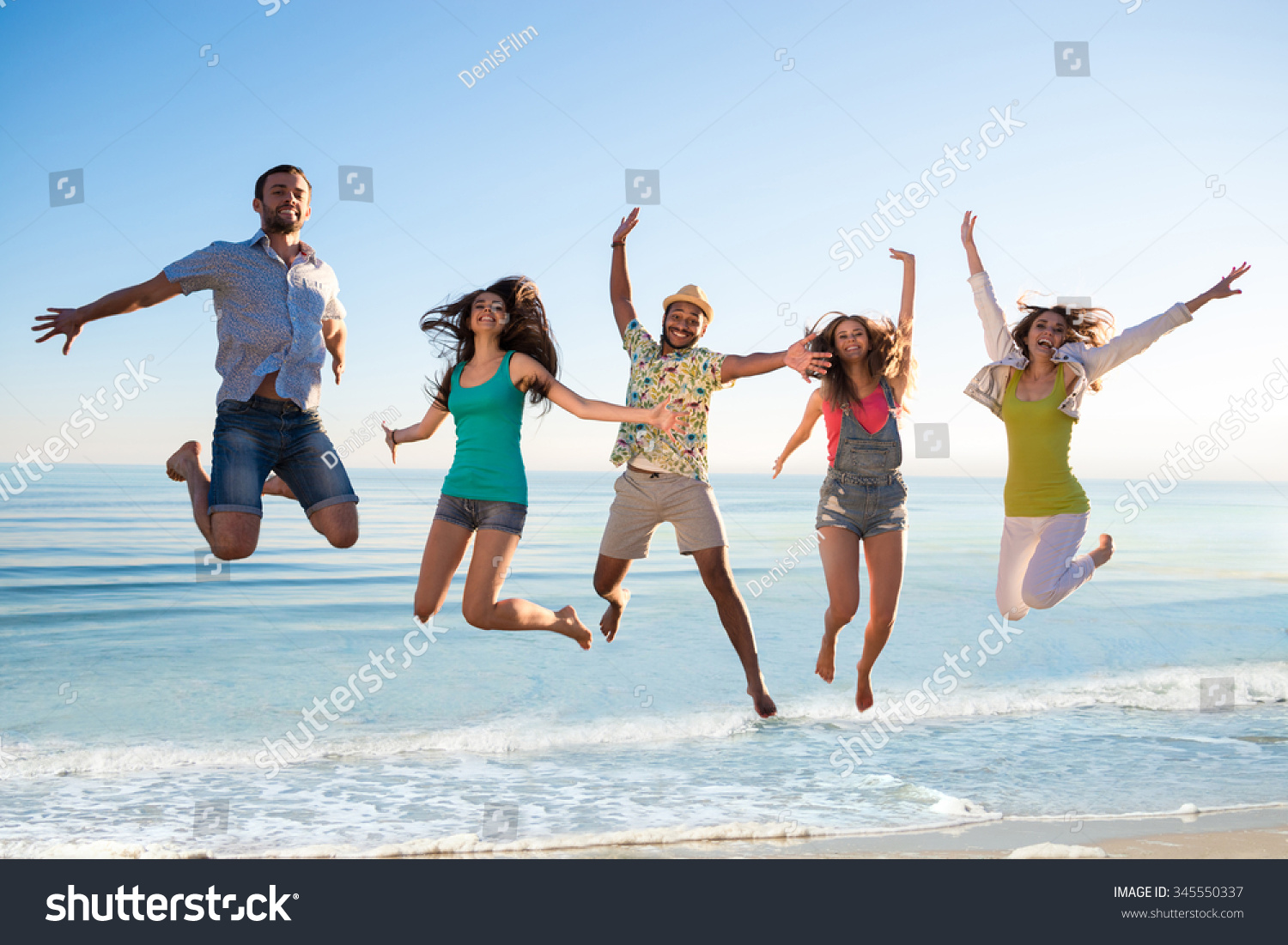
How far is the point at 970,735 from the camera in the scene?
448 inches

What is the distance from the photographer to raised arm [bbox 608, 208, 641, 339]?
22.2 feet

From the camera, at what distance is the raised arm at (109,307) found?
217 inches

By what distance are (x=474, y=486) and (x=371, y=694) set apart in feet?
25.8

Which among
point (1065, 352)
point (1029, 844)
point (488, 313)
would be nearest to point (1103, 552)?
point (1065, 352)

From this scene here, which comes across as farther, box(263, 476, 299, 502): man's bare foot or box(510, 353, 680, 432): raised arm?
box(263, 476, 299, 502): man's bare foot

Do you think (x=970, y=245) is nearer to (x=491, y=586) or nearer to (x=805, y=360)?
(x=805, y=360)

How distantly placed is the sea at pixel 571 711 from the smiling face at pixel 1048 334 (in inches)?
165

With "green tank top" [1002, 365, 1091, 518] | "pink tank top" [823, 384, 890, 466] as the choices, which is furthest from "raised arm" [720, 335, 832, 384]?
"green tank top" [1002, 365, 1091, 518]

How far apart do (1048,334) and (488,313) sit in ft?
12.0

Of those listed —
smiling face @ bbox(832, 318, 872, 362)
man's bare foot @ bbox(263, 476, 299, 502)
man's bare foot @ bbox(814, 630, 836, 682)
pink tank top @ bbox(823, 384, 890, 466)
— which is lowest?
man's bare foot @ bbox(814, 630, 836, 682)

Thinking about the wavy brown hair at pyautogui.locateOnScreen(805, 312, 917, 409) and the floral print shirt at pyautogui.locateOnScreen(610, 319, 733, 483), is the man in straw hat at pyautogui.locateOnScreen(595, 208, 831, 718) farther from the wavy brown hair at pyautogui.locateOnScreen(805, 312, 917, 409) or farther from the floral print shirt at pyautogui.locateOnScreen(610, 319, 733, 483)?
the wavy brown hair at pyautogui.locateOnScreen(805, 312, 917, 409)

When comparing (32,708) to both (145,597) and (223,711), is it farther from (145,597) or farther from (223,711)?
(145,597)

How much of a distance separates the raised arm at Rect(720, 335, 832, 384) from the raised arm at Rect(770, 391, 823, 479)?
1.63 feet
